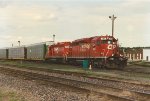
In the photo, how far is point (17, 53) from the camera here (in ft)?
222

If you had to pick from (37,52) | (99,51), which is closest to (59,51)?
(37,52)

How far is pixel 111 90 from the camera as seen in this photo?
15.7m

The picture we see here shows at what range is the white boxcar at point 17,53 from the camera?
6406 cm

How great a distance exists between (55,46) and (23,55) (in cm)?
1591

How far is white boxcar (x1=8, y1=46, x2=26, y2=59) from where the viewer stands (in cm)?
6406

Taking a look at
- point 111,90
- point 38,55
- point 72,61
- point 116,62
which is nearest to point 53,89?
point 111,90

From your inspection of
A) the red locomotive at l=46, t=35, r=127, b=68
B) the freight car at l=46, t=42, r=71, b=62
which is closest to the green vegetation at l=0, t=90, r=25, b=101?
the red locomotive at l=46, t=35, r=127, b=68

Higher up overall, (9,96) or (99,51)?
(99,51)

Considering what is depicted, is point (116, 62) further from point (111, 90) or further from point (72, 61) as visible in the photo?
point (111, 90)

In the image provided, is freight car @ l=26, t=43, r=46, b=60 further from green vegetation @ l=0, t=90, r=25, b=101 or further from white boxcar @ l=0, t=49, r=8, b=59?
green vegetation @ l=0, t=90, r=25, b=101

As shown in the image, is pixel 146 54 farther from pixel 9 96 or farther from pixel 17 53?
pixel 9 96

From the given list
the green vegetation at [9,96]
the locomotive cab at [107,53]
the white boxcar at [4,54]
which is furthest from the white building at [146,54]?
the green vegetation at [9,96]

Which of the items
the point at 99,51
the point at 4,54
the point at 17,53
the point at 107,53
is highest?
the point at 99,51

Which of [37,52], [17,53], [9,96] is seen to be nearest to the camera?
[9,96]
